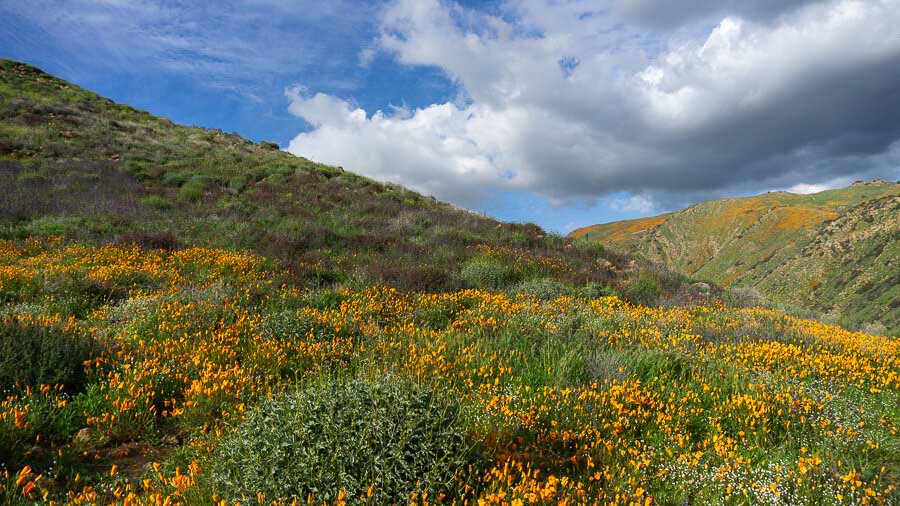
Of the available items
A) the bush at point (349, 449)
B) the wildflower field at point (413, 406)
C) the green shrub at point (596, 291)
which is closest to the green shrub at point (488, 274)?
the green shrub at point (596, 291)

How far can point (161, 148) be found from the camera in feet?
75.4

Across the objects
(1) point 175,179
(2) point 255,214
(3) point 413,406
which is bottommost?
(3) point 413,406

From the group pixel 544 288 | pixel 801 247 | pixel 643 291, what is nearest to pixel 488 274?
pixel 544 288

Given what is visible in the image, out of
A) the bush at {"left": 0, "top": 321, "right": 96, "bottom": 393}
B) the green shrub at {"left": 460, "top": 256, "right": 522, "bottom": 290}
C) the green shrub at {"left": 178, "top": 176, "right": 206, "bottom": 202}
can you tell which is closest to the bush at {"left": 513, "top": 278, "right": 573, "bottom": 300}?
the green shrub at {"left": 460, "top": 256, "right": 522, "bottom": 290}

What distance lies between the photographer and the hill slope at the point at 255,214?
10188 millimetres

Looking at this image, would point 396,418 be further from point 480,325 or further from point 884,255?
point 884,255

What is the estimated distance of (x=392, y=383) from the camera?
10.6 feet

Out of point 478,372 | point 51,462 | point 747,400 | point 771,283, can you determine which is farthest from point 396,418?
point 771,283

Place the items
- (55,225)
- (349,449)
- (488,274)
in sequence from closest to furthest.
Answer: (349,449) → (488,274) → (55,225)

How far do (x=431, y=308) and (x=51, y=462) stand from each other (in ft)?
16.3

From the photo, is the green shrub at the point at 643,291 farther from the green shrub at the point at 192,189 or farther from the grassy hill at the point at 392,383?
the green shrub at the point at 192,189

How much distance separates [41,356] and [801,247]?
73.8 m

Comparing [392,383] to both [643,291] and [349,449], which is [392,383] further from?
[643,291]

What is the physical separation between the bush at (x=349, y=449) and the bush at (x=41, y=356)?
213cm
